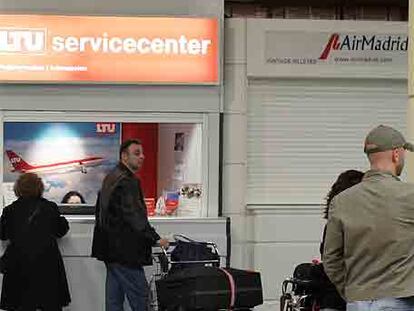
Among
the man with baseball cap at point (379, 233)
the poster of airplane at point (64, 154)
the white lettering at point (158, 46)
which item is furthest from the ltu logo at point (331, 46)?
the man with baseball cap at point (379, 233)

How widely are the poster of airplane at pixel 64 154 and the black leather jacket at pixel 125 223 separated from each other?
1768 mm

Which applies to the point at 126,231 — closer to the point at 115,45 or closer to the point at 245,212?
the point at 245,212

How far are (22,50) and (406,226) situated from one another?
5.58 metres

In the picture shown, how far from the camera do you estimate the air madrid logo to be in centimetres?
921

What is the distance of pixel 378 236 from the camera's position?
402 centimetres

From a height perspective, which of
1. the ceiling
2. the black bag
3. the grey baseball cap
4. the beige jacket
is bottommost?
the black bag

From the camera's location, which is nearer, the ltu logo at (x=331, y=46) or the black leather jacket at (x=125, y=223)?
the black leather jacket at (x=125, y=223)

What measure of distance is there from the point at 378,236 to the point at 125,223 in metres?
3.44

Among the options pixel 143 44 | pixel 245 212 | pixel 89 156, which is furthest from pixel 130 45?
pixel 245 212

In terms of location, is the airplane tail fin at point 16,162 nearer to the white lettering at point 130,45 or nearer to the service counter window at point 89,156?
the service counter window at point 89,156

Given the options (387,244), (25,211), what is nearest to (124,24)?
(25,211)

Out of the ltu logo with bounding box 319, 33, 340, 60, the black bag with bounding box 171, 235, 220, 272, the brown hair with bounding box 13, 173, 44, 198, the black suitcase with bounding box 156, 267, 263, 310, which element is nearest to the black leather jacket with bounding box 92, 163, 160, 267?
the black bag with bounding box 171, 235, 220, 272

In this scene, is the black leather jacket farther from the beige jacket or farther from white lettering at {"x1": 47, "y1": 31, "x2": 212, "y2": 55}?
the beige jacket

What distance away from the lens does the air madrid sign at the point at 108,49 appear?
341 inches
